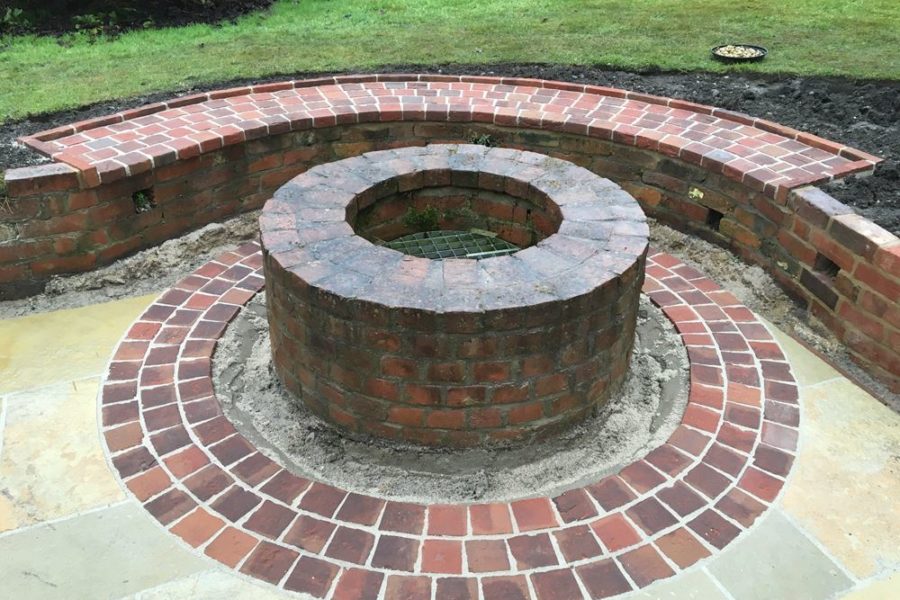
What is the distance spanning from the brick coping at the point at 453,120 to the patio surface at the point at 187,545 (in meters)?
1.28

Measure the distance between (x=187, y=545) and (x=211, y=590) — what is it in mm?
212

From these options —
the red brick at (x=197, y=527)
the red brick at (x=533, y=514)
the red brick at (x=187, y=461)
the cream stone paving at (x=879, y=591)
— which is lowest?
the cream stone paving at (x=879, y=591)

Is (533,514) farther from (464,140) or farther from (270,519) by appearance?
(464,140)

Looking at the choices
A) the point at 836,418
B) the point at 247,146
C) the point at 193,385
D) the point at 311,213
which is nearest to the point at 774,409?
the point at 836,418

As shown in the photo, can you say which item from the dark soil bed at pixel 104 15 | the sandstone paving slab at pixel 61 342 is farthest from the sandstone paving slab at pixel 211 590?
the dark soil bed at pixel 104 15

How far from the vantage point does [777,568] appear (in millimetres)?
2238

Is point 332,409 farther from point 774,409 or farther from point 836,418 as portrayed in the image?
point 836,418

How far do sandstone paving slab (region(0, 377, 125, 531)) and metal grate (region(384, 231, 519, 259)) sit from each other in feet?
5.05

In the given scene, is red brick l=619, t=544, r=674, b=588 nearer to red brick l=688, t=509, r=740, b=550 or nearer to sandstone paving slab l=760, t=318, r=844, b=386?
red brick l=688, t=509, r=740, b=550

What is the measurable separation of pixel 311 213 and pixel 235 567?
4.76 ft

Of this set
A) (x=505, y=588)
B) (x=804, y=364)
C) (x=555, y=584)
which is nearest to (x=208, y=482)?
(x=505, y=588)

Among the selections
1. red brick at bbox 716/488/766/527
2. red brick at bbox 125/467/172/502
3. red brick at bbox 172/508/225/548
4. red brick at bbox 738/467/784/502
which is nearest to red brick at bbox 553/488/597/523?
red brick at bbox 716/488/766/527

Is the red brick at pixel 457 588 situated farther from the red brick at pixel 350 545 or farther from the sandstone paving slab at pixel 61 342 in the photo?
the sandstone paving slab at pixel 61 342

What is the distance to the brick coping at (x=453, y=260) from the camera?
245cm
